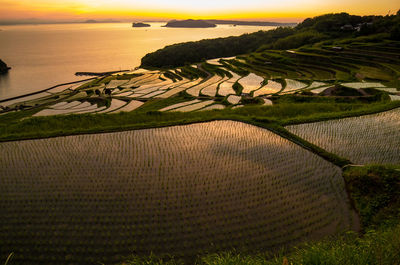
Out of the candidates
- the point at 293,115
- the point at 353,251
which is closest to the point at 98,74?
the point at 293,115

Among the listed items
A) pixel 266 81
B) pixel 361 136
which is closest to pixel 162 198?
pixel 361 136

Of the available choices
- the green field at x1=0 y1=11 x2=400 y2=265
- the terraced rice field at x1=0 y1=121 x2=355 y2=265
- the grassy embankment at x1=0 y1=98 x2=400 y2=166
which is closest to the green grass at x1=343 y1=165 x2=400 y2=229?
the green field at x1=0 y1=11 x2=400 y2=265

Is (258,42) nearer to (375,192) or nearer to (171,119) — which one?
(171,119)

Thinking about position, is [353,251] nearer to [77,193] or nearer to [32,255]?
[32,255]

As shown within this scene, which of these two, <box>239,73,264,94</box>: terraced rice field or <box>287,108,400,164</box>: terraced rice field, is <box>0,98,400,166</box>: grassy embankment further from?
<box>239,73,264,94</box>: terraced rice field

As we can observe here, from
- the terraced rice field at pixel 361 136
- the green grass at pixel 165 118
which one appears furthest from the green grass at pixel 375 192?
the green grass at pixel 165 118

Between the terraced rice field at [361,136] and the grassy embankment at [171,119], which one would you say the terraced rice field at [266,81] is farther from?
the terraced rice field at [361,136]
